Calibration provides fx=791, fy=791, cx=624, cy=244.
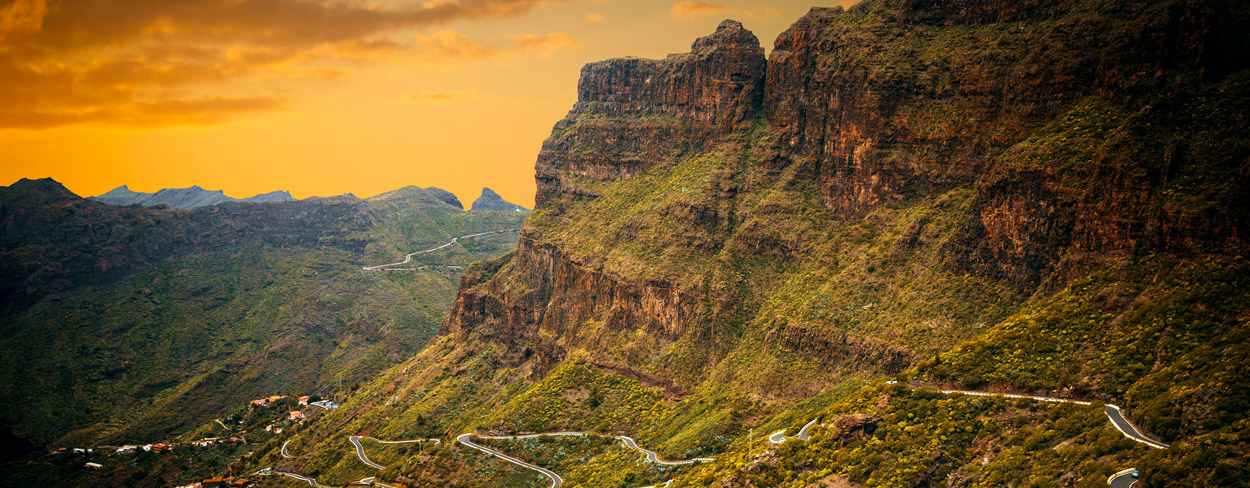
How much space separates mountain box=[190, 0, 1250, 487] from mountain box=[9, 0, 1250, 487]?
1.14 feet

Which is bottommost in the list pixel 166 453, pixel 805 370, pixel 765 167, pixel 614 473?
pixel 166 453

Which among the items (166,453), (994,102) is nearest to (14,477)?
(166,453)

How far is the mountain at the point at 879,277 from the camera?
70.8m

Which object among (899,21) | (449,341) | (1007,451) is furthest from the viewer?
(449,341)

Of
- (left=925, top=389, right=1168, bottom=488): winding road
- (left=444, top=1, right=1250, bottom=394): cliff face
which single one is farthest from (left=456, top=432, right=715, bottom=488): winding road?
(left=925, top=389, right=1168, bottom=488): winding road

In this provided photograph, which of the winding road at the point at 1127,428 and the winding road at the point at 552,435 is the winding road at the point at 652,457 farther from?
the winding road at the point at 1127,428

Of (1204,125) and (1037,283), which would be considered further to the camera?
(1037,283)

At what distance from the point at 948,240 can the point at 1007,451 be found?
125ft

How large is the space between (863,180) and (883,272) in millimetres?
16328

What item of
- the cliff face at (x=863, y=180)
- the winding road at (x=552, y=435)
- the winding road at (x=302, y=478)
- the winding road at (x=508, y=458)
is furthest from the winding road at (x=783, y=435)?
the winding road at (x=302, y=478)

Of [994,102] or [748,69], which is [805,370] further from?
[748,69]

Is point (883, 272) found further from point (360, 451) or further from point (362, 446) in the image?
point (362, 446)

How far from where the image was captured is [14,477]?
154 meters

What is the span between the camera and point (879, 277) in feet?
349
